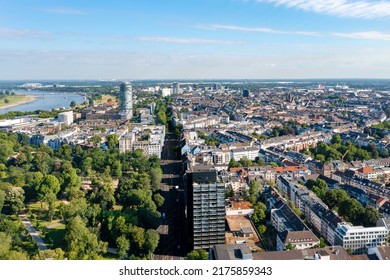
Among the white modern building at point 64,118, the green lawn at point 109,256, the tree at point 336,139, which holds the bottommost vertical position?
the green lawn at point 109,256

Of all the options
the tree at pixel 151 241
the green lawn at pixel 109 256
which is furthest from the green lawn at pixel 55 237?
the tree at pixel 151 241

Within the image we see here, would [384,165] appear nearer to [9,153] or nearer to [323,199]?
A: [323,199]

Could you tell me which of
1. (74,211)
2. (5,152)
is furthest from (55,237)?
(5,152)

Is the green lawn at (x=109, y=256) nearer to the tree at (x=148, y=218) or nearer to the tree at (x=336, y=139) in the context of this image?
the tree at (x=148, y=218)

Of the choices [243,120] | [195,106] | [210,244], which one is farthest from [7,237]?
[195,106]

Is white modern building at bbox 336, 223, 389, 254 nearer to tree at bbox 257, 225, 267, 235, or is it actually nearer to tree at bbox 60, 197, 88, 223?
tree at bbox 257, 225, 267, 235

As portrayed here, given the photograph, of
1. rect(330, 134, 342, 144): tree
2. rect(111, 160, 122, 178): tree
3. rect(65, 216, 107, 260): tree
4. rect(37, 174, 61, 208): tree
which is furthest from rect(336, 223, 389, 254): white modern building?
rect(330, 134, 342, 144): tree
